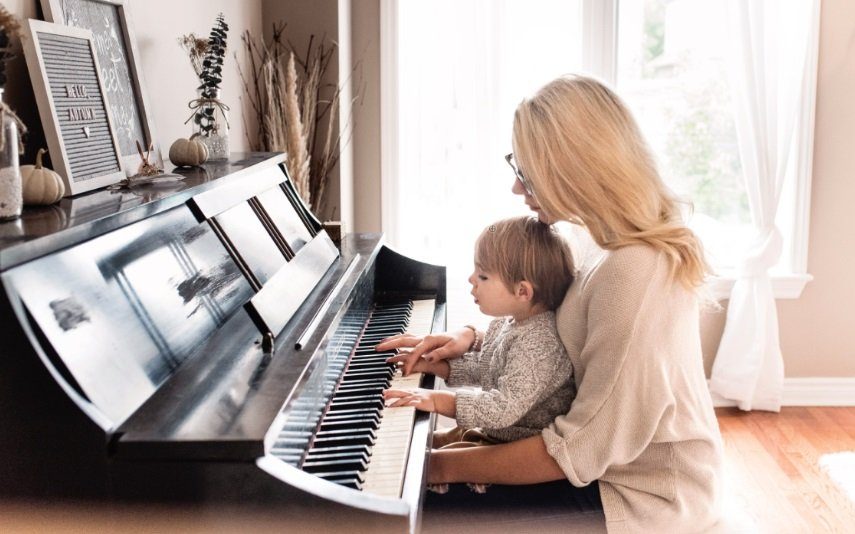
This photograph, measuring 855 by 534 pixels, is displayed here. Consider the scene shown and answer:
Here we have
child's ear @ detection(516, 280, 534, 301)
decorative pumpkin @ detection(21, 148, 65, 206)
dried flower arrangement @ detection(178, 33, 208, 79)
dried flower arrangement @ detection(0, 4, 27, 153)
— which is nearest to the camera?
dried flower arrangement @ detection(0, 4, 27, 153)

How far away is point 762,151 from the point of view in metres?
3.94

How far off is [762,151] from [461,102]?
1.34m

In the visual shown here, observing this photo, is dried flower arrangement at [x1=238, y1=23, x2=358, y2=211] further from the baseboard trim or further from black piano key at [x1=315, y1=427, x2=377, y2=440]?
the baseboard trim

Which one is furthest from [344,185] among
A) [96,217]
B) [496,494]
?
[96,217]

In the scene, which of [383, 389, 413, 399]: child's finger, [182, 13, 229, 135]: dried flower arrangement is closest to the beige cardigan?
[383, 389, 413, 399]: child's finger

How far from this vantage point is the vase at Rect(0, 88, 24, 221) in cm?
124

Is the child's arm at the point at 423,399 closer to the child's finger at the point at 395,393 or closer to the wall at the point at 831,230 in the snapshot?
the child's finger at the point at 395,393

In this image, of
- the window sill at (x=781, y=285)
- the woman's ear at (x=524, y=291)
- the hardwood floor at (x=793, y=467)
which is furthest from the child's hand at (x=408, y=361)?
the window sill at (x=781, y=285)

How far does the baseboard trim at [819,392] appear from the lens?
415cm

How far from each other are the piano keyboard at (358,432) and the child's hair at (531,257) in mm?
304

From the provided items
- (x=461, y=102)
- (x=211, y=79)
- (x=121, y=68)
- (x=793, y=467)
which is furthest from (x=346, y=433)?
(x=461, y=102)

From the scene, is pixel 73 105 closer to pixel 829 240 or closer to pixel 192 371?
pixel 192 371

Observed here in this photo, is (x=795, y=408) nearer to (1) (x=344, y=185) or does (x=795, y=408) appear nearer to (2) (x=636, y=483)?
(1) (x=344, y=185)

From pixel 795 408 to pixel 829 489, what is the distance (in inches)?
35.2
